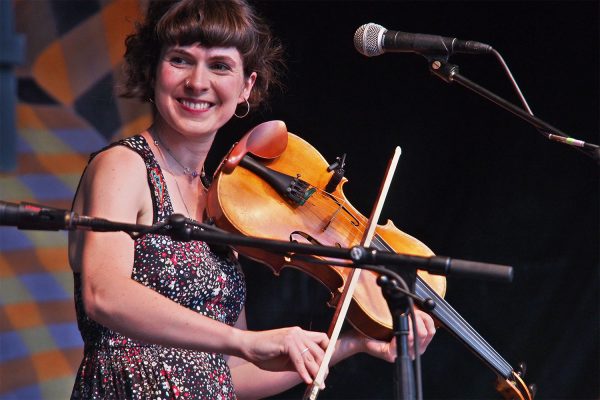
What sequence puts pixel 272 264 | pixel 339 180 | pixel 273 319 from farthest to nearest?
pixel 273 319, pixel 339 180, pixel 272 264

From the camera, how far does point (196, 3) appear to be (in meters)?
2.04

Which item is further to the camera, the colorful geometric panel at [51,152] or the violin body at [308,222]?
the colorful geometric panel at [51,152]

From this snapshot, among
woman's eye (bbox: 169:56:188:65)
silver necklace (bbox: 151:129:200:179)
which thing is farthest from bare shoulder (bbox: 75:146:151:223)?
woman's eye (bbox: 169:56:188:65)

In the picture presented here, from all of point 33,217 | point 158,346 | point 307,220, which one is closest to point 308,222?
point 307,220

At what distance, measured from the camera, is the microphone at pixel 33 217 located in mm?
1355

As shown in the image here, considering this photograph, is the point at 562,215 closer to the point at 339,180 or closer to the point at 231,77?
the point at 339,180

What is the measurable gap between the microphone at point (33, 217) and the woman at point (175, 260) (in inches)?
13.7

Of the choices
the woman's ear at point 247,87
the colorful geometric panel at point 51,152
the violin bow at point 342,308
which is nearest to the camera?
the violin bow at point 342,308

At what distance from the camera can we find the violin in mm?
1944

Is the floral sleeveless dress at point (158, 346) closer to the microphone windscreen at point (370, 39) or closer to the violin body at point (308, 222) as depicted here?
the violin body at point (308, 222)

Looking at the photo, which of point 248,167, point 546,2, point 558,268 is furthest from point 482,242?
point 248,167

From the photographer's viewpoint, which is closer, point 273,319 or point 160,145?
point 160,145

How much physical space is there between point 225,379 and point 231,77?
0.66 meters

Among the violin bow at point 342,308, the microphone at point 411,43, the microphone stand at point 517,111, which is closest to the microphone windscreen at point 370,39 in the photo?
the microphone at point 411,43
